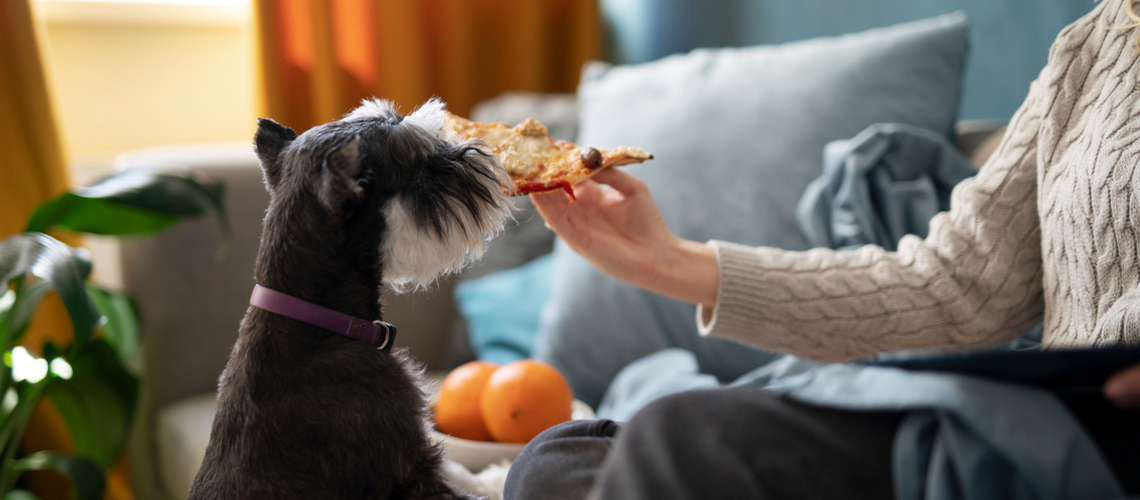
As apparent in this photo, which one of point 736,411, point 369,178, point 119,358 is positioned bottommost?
point 119,358

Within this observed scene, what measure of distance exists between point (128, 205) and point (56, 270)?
231 mm

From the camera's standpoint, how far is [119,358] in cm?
157

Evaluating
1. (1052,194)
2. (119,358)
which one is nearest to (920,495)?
(1052,194)

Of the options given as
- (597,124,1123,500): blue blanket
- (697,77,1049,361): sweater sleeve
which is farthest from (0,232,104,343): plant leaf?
(597,124,1123,500): blue blanket

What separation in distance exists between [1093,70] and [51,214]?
1.70 metres

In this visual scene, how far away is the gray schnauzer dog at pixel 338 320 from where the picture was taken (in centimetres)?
73

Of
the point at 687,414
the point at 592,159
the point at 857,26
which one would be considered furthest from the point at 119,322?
the point at 857,26

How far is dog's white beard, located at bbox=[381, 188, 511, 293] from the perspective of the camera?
0.85 metres

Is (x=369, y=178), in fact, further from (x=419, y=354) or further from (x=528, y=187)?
A: (x=419, y=354)

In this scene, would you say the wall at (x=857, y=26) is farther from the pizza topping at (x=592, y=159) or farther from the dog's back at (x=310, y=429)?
the dog's back at (x=310, y=429)

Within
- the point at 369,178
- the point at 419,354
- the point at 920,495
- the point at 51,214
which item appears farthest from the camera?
the point at 419,354

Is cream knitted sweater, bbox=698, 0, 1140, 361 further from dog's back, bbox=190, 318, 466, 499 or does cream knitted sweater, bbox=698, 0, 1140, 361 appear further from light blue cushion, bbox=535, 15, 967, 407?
dog's back, bbox=190, 318, 466, 499

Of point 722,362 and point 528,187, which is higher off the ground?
point 528,187

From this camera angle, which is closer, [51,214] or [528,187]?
[528,187]
